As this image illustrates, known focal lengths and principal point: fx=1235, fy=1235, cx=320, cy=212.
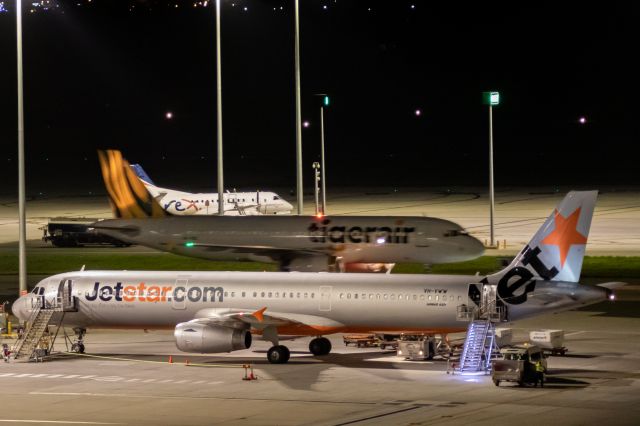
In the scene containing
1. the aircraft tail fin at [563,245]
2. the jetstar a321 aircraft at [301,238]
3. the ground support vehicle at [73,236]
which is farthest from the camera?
the ground support vehicle at [73,236]

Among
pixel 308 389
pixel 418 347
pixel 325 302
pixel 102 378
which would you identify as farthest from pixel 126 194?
pixel 308 389

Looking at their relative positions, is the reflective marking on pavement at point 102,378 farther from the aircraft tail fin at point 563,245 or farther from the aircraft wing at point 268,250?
the aircraft wing at point 268,250

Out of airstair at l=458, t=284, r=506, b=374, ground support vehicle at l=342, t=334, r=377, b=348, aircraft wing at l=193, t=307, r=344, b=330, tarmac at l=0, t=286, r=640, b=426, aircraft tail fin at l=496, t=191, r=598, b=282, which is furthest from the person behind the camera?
ground support vehicle at l=342, t=334, r=377, b=348

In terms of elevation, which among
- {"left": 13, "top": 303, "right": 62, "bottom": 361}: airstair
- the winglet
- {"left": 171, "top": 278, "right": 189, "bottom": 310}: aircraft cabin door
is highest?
{"left": 171, "top": 278, "right": 189, "bottom": 310}: aircraft cabin door

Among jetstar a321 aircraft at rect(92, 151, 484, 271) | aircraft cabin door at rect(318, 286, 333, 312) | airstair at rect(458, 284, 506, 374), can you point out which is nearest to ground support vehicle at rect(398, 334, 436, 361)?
airstair at rect(458, 284, 506, 374)

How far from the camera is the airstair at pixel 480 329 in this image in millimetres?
45375

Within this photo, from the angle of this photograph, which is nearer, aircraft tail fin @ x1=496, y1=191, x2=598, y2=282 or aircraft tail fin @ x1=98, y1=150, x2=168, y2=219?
aircraft tail fin @ x1=496, y1=191, x2=598, y2=282

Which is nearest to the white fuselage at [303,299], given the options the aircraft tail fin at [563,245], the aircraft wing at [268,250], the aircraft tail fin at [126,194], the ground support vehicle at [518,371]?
the aircraft tail fin at [563,245]

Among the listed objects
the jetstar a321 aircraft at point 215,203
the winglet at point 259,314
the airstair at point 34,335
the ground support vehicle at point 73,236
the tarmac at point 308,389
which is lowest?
the tarmac at point 308,389

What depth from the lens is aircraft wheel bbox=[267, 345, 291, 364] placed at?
47594 mm

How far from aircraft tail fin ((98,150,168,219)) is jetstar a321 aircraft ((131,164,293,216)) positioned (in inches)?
1489

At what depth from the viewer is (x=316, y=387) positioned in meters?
41.5

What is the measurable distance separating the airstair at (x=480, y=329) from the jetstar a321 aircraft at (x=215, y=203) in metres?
64.3

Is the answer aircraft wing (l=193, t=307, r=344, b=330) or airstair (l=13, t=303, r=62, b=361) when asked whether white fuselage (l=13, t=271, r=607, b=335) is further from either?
airstair (l=13, t=303, r=62, b=361)
